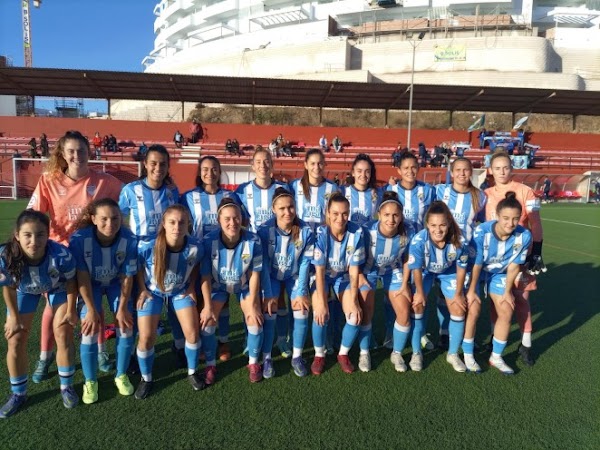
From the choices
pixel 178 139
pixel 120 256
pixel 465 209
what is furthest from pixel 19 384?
pixel 178 139

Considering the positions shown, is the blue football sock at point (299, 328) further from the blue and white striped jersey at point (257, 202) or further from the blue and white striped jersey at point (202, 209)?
→ the blue and white striped jersey at point (202, 209)

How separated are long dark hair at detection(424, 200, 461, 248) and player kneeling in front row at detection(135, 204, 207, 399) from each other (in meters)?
1.80

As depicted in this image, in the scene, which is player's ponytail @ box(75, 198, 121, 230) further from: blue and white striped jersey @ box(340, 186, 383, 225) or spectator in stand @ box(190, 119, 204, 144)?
spectator in stand @ box(190, 119, 204, 144)

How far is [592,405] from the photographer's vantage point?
2660mm

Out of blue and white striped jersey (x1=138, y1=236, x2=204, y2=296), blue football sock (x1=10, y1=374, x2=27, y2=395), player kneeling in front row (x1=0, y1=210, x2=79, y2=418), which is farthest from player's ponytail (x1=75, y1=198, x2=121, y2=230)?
blue football sock (x1=10, y1=374, x2=27, y2=395)

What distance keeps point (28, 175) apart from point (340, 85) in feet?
48.9

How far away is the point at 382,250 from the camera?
10.4 ft

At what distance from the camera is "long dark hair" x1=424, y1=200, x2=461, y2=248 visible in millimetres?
3059

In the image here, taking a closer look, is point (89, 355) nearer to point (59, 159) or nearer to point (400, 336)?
point (59, 159)

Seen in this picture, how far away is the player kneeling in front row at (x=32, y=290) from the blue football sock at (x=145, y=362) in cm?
36

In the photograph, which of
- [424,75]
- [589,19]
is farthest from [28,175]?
[589,19]

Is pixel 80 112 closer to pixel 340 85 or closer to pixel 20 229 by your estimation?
pixel 340 85

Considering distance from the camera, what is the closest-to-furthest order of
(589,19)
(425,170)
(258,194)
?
(258,194) → (425,170) → (589,19)

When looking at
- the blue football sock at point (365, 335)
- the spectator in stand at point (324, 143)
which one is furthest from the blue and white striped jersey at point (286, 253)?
the spectator in stand at point (324, 143)
